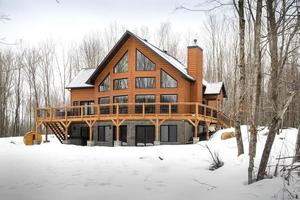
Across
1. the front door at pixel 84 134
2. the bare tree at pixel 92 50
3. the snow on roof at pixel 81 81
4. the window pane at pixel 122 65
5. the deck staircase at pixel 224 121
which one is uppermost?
the bare tree at pixel 92 50

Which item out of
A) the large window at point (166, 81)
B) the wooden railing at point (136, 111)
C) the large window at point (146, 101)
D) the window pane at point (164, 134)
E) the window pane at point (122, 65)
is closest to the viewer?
the wooden railing at point (136, 111)

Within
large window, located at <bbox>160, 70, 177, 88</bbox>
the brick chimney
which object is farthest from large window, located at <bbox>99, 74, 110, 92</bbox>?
the brick chimney

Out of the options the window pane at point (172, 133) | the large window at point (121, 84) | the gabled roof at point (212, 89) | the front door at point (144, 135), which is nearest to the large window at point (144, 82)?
the large window at point (121, 84)

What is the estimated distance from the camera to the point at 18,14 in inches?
228

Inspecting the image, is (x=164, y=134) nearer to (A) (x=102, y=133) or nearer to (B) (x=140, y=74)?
(B) (x=140, y=74)

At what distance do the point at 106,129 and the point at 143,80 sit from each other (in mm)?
4020

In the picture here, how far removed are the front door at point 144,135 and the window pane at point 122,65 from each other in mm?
4150

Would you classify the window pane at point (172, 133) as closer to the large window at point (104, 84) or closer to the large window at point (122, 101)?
the large window at point (122, 101)

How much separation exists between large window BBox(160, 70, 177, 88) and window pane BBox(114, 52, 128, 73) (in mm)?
2501

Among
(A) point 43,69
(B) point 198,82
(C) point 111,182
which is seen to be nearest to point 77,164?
(C) point 111,182

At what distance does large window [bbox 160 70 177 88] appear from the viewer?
72.4 feet

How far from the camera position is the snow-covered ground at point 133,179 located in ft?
24.0

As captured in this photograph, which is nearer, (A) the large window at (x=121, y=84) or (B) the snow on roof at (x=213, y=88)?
(A) the large window at (x=121, y=84)

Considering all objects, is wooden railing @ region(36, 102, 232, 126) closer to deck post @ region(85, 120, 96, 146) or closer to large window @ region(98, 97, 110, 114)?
large window @ region(98, 97, 110, 114)
